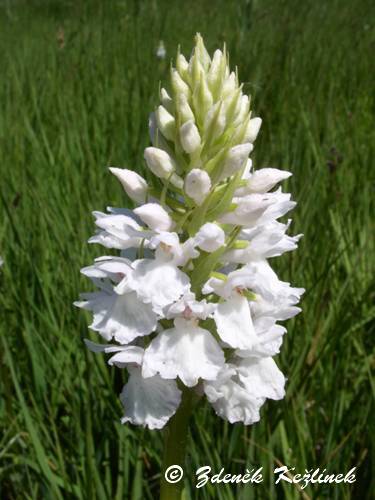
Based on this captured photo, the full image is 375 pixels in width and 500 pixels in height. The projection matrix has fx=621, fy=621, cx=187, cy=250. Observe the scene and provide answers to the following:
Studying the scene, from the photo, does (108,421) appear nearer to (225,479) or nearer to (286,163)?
(225,479)

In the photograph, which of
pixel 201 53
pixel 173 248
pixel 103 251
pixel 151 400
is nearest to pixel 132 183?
pixel 173 248

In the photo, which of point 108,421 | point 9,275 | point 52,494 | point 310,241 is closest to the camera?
point 52,494

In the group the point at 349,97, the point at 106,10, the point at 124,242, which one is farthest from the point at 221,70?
the point at 106,10

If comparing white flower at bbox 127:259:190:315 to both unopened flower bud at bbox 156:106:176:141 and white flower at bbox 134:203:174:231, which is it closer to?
white flower at bbox 134:203:174:231

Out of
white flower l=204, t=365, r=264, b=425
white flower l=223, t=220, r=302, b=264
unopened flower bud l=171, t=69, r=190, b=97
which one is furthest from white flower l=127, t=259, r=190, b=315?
unopened flower bud l=171, t=69, r=190, b=97

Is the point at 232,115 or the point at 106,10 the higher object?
the point at 106,10
